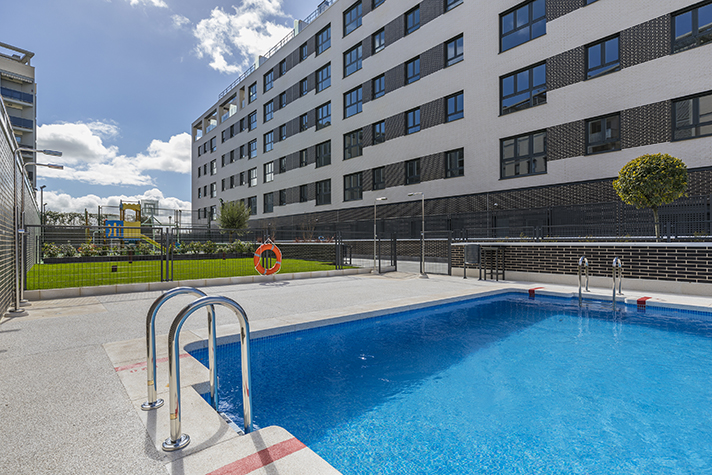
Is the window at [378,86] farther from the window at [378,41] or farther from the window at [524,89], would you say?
the window at [524,89]

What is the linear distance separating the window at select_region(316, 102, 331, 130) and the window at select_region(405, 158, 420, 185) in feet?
32.7

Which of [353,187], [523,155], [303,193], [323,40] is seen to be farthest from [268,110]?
[523,155]

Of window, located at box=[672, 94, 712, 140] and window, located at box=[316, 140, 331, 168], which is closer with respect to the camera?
window, located at box=[672, 94, 712, 140]

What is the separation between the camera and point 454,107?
21.7m

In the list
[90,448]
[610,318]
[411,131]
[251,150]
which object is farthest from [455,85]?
[251,150]

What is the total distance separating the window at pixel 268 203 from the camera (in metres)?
37.9

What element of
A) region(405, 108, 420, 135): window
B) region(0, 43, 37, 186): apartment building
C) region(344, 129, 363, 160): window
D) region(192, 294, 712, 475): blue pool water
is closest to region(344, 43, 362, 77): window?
region(344, 129, 363, 160): window

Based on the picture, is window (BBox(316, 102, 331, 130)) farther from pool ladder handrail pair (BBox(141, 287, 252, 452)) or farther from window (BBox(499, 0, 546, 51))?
pool ladder handrail pair (BBox(141, 287, 252, 452))

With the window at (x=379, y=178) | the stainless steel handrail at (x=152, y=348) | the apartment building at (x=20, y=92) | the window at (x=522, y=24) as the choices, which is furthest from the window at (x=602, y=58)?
the apartment building at (x=20, y=92)

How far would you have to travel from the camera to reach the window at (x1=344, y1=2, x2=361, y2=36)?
28.0m

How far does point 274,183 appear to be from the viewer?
37188 millimetres

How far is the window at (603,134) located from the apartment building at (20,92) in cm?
5530

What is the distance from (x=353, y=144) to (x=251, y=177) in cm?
1797

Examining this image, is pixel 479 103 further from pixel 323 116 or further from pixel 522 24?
pixel 323 116
